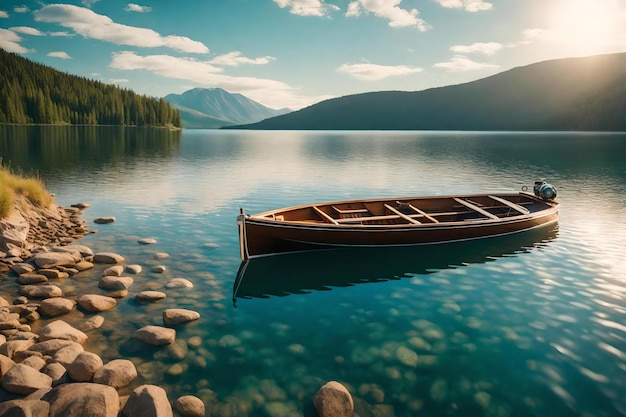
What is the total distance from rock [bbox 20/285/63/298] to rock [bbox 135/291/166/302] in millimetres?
2758

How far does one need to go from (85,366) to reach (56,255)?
954cm

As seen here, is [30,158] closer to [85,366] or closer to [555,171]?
[85,366]

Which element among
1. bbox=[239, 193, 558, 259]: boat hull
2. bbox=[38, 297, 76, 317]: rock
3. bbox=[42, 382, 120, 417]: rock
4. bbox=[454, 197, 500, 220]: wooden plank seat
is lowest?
bbox=[38, 297, 76, 317]: rock

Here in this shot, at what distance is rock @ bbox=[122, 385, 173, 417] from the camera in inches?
320

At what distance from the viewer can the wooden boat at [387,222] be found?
61.6ft

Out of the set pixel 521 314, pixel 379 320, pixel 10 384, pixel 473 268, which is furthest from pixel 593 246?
pixel 10 384

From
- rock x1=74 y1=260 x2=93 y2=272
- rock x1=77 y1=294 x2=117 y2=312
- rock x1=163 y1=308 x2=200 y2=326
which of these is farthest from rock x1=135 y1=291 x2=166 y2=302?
rock x1=74 y1=260 x2=93 y2=272

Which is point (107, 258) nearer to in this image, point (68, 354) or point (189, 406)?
point (68, 354)

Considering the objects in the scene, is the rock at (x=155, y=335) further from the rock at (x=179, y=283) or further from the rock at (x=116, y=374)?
the rock at (x=179, y=283)

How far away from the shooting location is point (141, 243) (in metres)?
20.9

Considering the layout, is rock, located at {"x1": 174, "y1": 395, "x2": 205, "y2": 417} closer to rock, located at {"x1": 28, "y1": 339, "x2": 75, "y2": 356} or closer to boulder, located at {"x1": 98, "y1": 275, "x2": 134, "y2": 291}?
rock, located at {"x1": 28, "y1": 339, "x2": 75, "y2": 356}

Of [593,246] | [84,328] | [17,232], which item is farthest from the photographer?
[593,246]

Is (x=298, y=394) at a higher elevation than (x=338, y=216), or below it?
below

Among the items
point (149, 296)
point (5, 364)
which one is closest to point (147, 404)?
point (5, 364)
